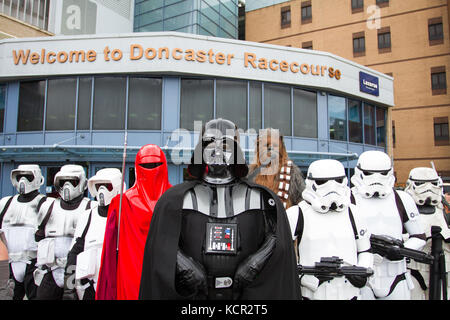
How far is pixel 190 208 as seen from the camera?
2.09 m

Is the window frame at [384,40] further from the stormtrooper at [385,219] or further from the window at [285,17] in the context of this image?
the stormtrooper at [385,219]

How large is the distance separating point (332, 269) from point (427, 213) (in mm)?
2556

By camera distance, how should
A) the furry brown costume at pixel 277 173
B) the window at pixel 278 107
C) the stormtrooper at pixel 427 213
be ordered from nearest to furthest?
the furry brown costume at pixel 277 173 < the stormtrooper at pixel 427 213 < the window at pixel 278 107

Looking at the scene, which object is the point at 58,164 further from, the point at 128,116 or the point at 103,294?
the point at 103,294

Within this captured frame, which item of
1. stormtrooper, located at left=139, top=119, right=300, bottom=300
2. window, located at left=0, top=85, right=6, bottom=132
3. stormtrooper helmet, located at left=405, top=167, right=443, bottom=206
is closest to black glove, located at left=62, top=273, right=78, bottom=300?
stormtrooper, located at left=139, top=119, right=300, bottom=300

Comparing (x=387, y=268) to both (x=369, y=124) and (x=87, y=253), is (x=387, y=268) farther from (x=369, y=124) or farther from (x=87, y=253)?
(x=369, y=124)

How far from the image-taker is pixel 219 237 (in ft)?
6.50

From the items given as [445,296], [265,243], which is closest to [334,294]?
[265,243]

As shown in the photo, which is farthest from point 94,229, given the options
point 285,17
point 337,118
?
point 285,17

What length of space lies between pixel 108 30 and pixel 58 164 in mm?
14215

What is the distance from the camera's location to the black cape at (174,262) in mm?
1891

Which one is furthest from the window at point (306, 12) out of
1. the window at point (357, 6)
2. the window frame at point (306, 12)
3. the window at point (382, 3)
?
the window at point (382, 3)

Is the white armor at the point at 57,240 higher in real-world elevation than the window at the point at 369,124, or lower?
lower

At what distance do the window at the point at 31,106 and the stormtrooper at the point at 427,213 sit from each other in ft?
41.0
